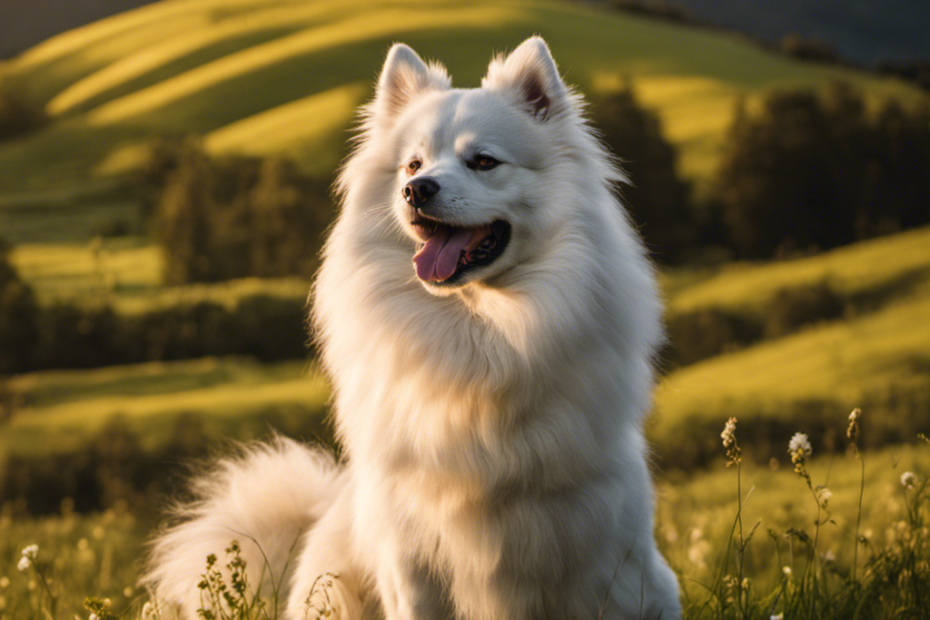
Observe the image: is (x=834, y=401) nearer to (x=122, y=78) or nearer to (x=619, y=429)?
(x=619, y=429)

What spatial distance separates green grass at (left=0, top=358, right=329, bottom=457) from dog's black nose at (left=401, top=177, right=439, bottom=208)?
566 cm

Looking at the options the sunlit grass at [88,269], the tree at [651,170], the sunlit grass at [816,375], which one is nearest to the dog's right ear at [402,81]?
the sunlit grass at [816,375]

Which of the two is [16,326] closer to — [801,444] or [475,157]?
[475,157]

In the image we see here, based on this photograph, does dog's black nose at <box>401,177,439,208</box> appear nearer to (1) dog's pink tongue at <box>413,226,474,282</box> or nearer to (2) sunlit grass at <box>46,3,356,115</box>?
(1) dog's pink tongue at <box>413,226,474,282</box>

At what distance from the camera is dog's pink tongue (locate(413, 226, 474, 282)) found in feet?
9.31

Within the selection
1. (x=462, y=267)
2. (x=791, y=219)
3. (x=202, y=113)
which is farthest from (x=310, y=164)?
(x=462, y=267)

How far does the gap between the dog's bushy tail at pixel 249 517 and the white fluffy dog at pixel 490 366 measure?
364mm

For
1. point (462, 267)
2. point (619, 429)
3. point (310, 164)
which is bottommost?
point (310, 164)

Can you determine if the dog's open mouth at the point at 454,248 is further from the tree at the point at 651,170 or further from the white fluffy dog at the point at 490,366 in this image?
the tree at the point at 651,170

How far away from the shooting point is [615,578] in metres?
2.74

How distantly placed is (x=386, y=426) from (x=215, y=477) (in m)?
1.63

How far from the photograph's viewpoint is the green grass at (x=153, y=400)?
8.74 m

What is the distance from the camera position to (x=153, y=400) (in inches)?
366

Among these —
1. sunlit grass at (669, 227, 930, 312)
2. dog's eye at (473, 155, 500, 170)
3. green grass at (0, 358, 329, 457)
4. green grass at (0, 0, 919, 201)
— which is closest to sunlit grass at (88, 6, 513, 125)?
green grass at (0, 0, 919, 201)
